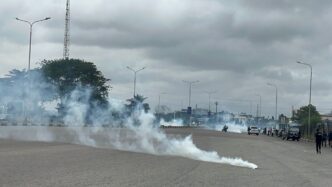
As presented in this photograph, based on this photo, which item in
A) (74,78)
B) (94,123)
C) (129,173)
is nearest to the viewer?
(129,173)

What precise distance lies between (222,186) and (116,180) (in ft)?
9.87

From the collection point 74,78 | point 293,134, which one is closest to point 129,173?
point 74,78

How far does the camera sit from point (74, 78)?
6253 cm

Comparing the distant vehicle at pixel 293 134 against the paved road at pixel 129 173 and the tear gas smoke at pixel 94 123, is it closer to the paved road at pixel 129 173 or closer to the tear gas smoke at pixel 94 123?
the tear gas smoke at pixel 94 123

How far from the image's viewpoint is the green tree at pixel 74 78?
46969 millimetres

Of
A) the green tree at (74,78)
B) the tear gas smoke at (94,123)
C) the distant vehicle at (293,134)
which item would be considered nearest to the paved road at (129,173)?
the tear gas smoke at (94,123)

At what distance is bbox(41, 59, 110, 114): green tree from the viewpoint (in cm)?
4697

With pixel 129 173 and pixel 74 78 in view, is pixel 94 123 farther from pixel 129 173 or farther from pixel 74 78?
pixel 129 173

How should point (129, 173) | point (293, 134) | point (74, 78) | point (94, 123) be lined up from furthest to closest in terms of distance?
1. point (293, 134)
2. point (74, 78)
3. point (94, 123)
4. point (129, 173)

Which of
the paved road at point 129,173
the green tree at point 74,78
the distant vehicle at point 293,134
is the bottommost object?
the paved road at point 129,173

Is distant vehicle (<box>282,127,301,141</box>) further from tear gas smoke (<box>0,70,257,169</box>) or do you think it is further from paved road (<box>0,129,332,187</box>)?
paved road (<box>0,129,332,187</box>)

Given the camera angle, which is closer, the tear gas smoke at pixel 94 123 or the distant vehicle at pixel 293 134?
the tear gas smoke at pixel 94 123

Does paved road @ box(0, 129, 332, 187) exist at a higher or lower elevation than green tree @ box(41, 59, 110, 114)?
lower

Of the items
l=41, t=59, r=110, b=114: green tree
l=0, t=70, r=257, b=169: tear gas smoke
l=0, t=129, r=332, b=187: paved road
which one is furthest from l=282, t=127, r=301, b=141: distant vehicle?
l=0, t=129, r=332, b=187: paved road
